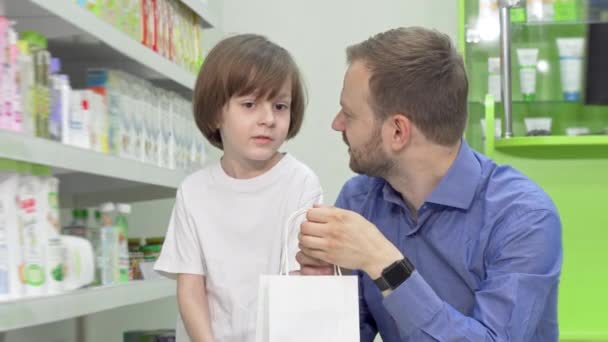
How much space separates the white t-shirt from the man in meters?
0.16

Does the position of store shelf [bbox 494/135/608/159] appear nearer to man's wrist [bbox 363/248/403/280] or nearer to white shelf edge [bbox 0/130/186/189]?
white shelf edge [bbox 0/130/186/189]

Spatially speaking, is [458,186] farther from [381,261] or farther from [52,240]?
[52,240]

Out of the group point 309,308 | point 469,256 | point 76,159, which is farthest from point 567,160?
point 309,308

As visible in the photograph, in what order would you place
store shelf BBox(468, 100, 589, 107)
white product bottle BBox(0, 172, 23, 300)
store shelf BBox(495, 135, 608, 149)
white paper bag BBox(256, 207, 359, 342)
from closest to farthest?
1. white paper bag BBox(256, 207, 359, 342)
2. white product bottle BBox(0, 172, 23, 300)
3. store shelf BBox(495, 135, 608, 149)
4. store shelf BBox(468, 100, 589, 107)

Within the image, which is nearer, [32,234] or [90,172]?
[32,234]

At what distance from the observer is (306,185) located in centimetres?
211

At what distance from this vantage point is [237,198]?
2.10 meters

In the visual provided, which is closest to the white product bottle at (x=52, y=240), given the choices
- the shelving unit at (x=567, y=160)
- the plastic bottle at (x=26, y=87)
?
the plastic bottle at (x=26, y=87)

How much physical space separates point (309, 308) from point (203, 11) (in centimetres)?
218

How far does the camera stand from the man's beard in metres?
1.89

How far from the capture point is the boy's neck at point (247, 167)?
214 centimetres

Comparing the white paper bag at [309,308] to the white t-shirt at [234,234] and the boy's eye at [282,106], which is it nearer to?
the white t-shirt at [234,234]

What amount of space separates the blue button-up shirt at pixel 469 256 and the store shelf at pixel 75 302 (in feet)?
2.17

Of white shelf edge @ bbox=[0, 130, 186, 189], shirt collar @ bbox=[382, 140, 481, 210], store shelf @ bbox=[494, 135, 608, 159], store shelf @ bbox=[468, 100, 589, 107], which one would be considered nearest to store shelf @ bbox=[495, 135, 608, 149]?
store shelf @ bbox=[494, 135, 608, 159]
